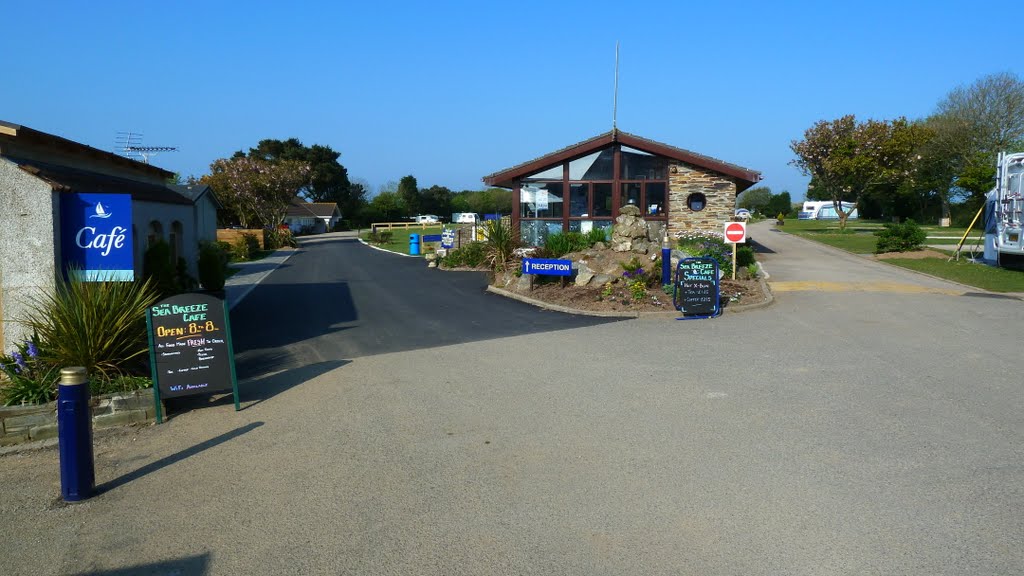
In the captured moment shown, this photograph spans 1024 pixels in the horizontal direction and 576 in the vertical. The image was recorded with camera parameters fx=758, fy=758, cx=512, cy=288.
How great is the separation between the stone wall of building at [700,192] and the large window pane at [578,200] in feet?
9.55

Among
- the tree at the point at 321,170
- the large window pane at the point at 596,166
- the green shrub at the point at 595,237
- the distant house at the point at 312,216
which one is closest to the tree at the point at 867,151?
the large window pane at the point at 596,166

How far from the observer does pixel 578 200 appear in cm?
2600

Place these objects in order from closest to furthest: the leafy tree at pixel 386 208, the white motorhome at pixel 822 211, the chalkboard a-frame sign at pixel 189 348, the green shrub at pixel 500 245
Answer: the chalkboard a-frame sign at pixel 189 348
the green shrub at pixel 500 245
the white motorhome at pixel 822 211
the leafy tree at pixel 386 208

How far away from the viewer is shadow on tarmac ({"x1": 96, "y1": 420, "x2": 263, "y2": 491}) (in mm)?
6027

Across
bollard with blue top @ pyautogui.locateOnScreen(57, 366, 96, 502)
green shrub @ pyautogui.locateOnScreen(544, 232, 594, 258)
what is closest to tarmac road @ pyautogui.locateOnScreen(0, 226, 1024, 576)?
bollard with blue top @ pyautogui.locateOnScreen(57, 366, 96, 502)

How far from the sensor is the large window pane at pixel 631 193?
84.7 ft

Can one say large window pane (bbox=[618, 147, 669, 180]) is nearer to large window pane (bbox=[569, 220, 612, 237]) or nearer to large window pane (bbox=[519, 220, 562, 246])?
large window pane (bbox=[569, 220, 612, 237])

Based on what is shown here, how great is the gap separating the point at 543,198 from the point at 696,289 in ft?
41.1

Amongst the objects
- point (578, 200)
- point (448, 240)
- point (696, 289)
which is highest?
point (578, 200)

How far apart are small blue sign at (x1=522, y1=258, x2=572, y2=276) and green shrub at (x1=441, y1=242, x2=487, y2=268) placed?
8.07 metres

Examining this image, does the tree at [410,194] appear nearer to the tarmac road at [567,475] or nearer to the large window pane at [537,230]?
the large window pane at [537,230]

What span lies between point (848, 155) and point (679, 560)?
44.7 metres

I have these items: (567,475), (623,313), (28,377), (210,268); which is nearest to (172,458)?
(28,377)

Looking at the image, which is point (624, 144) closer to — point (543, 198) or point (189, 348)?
point (543, 198)
